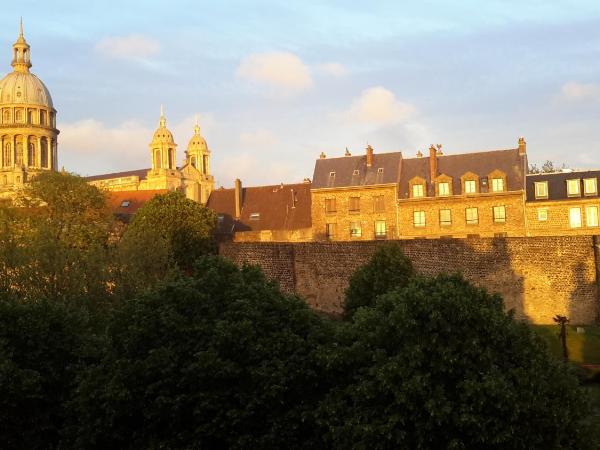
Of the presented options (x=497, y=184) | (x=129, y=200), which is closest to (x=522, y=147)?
(x=497, y=184)

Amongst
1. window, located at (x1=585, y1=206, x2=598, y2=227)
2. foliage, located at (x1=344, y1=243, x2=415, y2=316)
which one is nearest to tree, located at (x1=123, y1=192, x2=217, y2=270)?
foliage, located at (x1=344, y1=243, x2=415, y2=316)

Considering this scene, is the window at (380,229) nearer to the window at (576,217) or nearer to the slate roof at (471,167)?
the slate roof at (471,167)

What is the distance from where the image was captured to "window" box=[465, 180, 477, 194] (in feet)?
175

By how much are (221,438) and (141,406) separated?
205cm

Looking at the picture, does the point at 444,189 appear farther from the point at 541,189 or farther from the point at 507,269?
the point at 507,269

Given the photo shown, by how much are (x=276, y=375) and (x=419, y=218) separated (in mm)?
37795

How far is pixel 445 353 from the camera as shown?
16.9 m

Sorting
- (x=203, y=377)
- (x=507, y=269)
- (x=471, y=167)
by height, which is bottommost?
(x=203, y=377)

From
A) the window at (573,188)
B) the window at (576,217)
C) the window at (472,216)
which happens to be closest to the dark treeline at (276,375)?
the window at (576,217)

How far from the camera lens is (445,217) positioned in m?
53.9

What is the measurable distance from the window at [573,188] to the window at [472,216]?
6.05 m

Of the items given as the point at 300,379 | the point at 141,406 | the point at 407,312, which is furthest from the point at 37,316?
the point at 407,312

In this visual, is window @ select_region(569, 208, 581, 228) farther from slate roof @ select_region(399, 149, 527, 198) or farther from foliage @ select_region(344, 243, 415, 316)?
foliage @ select_region(344, 243, 415, 316)

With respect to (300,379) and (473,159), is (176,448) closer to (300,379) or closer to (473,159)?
(300,379)
